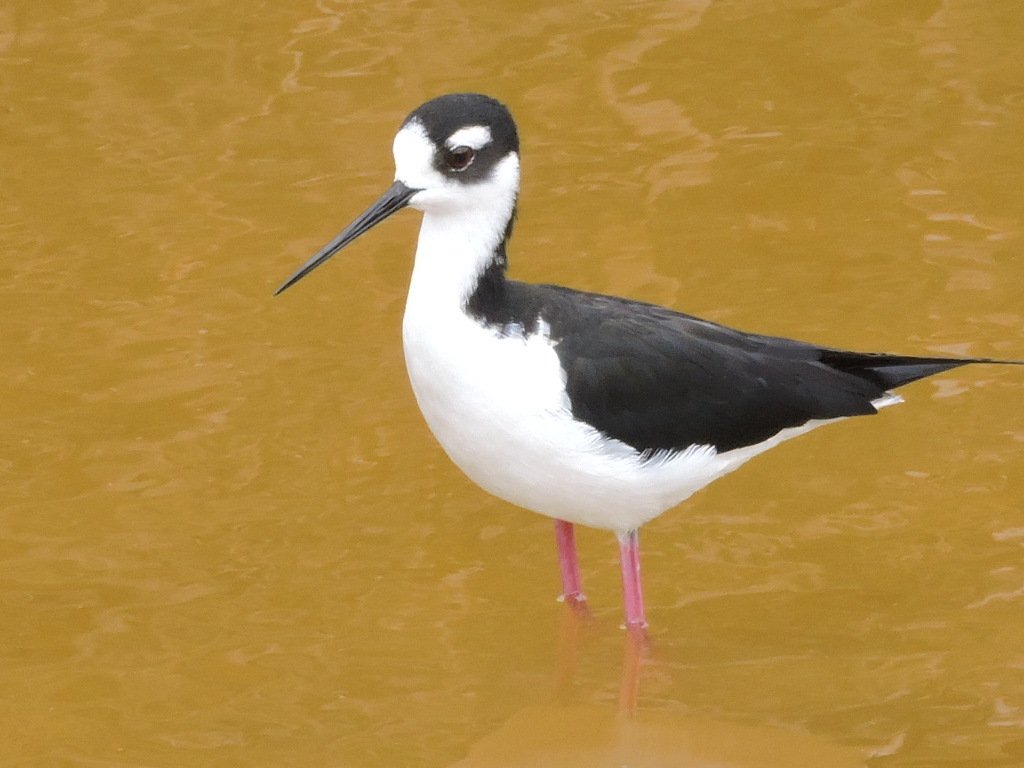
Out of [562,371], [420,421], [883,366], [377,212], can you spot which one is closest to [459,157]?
[377,212]

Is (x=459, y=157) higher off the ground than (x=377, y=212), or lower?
higher

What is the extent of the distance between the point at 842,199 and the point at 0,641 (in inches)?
186

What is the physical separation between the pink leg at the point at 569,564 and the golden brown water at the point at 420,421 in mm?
98

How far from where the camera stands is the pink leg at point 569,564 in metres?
6.43

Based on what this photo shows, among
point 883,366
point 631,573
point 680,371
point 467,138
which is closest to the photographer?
point 467,138

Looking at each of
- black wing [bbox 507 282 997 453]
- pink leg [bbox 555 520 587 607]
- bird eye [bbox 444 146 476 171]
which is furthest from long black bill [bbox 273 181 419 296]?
pink leg [bbox 555 520 587 607]

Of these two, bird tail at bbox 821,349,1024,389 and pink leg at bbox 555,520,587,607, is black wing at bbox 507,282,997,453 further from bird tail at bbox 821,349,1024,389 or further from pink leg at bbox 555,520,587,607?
pink leg at bbox 555,520,587,607

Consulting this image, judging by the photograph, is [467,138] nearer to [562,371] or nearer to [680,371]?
[562,371]

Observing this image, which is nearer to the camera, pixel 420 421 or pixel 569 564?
pixel 569 564

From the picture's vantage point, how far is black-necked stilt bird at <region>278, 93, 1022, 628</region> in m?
5.70

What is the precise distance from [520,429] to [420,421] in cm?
186

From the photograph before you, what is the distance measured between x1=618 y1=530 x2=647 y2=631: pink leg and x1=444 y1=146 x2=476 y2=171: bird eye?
1413 millimetres

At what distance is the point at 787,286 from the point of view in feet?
27.2

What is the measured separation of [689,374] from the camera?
612cm
